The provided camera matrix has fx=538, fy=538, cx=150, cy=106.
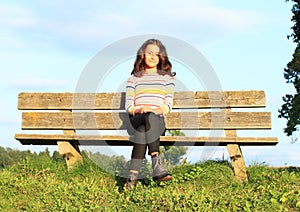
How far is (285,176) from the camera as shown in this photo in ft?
25.1

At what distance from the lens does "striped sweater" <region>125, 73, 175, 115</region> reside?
757 cm

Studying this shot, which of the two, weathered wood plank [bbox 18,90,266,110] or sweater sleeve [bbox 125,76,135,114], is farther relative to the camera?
weathered wood plank [bbox 18,90,266,110]

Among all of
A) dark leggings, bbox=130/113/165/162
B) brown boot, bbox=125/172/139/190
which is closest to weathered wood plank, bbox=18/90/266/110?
dark leggings, bbox=130/113/165/162

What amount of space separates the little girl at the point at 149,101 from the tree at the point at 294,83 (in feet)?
42.5

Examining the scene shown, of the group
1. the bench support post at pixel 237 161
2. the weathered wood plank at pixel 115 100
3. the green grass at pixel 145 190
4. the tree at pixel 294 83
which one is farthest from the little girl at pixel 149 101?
the tree at pixel 294 83

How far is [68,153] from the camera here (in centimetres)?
849

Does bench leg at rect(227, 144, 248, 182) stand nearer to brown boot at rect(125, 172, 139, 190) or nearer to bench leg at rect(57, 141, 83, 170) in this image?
brown boot at rect(125, 172, 139, 190)

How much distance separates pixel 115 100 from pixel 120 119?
339 millimetres

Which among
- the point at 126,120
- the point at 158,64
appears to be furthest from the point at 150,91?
the point at 126,120

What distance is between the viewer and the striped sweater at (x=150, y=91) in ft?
24.8

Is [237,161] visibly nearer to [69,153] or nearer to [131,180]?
[131,180]

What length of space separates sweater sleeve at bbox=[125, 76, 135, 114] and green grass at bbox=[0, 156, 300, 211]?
106cm

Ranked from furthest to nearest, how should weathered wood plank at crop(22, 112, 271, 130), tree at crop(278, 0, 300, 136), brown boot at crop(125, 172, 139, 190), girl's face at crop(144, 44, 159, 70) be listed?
tree at crop(278, 0, 300, 136)
weathered wood plank at crop(22, 112, 271, 130)
girl's face at crop(144, 44, 159, 70)
brown boot at crop(125, 172, 139, 190)

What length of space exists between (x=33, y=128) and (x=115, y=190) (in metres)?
2.27
